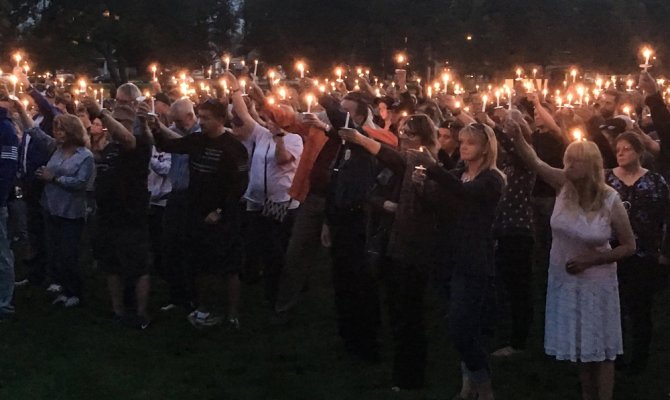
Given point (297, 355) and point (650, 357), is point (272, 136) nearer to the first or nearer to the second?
point (297, 355)

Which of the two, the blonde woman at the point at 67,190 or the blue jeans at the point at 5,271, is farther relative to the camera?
the blonde woman at the point at 67,190

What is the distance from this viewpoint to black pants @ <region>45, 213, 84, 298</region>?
929 centimetres

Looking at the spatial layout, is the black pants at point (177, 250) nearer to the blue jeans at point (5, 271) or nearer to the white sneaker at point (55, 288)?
the white sneaker at point (55, 288)

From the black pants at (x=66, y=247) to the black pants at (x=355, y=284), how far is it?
111 inches

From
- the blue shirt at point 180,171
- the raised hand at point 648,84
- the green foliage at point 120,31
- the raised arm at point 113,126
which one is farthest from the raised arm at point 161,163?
the green foliage at point 120,31

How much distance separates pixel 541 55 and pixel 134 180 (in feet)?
170

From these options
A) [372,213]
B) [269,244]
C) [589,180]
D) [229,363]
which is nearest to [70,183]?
[269,244]

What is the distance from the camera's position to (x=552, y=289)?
6379 mm

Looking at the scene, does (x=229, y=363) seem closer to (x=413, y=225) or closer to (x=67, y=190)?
(x=413, y=225)

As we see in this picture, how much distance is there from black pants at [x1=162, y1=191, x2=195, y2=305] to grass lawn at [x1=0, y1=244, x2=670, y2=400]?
23 centimetres

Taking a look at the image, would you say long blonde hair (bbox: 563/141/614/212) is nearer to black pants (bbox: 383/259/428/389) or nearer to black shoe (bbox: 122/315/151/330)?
black pants (bbox: 383/259/428/389)

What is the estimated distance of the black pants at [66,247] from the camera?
9289mm

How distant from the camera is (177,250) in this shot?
9281 millimetres

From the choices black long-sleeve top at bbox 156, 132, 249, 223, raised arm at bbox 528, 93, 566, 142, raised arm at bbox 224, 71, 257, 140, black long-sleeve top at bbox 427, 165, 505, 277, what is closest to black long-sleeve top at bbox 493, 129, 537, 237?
raised arm at bbox 528, 93, 566, 142
